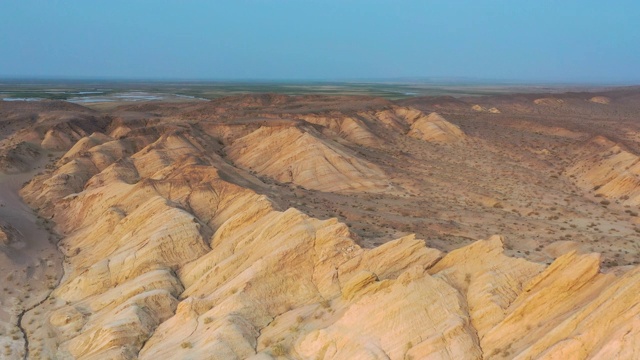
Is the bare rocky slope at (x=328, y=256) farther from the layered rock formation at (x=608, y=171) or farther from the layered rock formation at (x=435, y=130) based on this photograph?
the layered rock formation at (x=435, y=130)

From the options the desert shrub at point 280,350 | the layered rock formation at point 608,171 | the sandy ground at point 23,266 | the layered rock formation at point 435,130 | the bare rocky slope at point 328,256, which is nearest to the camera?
the bare rocky slope at point 328,256

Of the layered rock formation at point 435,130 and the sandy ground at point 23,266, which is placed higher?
the layered rock formation at point 435,130

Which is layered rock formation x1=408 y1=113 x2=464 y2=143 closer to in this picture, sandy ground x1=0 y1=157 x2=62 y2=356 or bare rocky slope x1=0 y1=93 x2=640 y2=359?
bare rocky slope x1=0 y1=93 x2=640 y2=359

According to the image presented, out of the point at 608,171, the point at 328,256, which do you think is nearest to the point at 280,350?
the point at 328,256

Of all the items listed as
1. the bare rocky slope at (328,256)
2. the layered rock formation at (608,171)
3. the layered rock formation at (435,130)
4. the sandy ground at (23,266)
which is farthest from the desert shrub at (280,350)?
the layered rock formation at (435,130)

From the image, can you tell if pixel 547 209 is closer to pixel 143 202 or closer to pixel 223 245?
pixel 223 245

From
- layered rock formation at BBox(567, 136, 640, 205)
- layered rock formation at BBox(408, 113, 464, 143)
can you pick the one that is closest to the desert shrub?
layered rock formation at BBox(567, 136, 640, 205)

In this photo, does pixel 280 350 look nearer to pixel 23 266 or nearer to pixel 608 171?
pixel 23 266

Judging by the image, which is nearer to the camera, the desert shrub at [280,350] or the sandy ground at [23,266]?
the desert shrub at [280,350]
